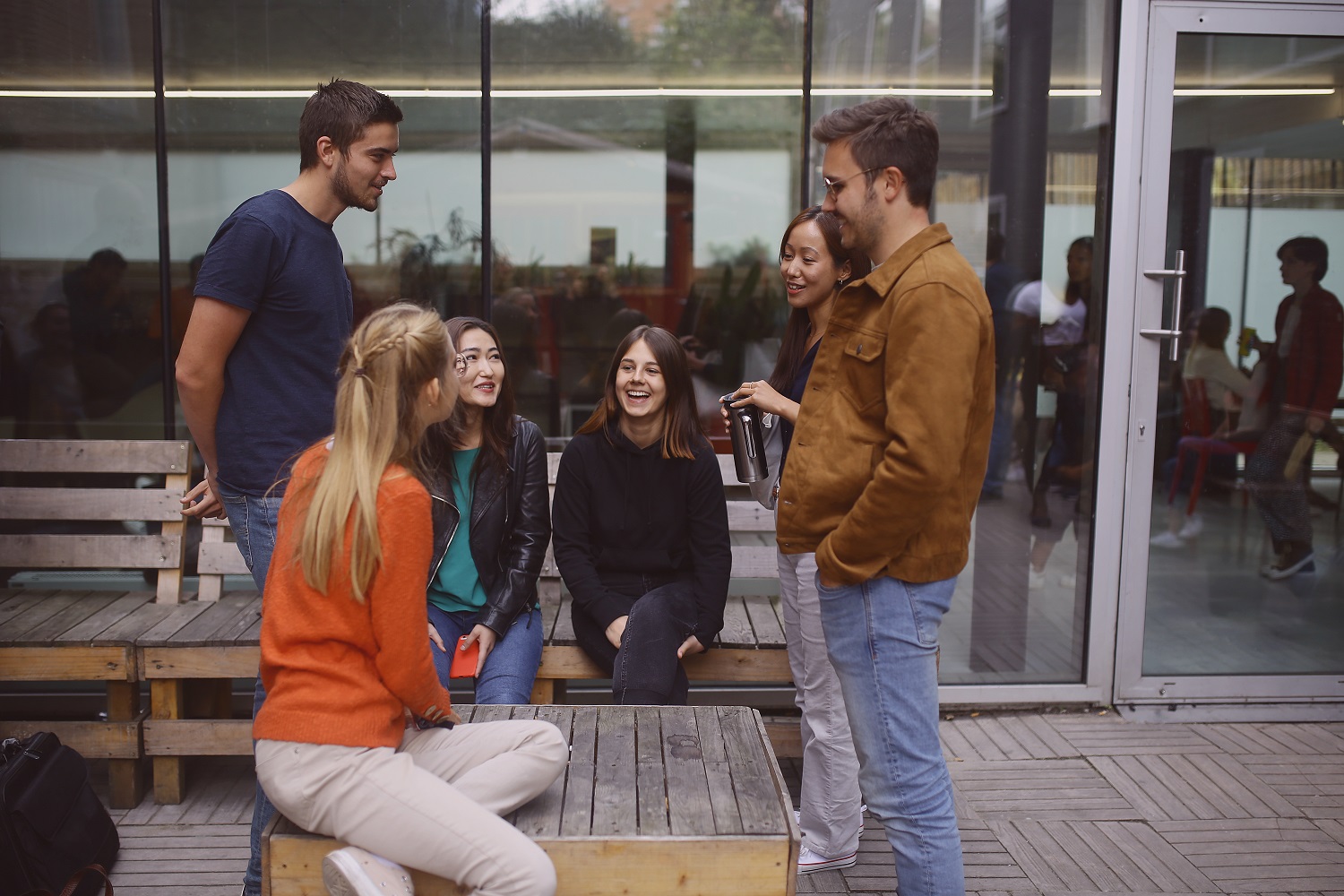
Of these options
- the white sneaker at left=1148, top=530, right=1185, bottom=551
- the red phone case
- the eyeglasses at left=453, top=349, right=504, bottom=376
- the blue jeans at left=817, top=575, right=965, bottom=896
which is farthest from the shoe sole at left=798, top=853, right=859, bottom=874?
the white sneaker at left=1148, top=530, right=1185, bottom=551

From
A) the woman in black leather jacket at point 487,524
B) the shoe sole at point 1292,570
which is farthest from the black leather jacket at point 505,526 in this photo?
the shoe sole at point 1292,570

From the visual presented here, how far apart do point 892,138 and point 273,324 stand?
1486mm

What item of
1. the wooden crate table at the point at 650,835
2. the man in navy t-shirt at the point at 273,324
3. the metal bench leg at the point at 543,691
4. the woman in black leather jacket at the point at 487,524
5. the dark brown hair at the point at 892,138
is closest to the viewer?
the wooden crate table at the point at 650,835

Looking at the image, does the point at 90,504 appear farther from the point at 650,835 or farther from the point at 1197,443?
the point at 1197,443

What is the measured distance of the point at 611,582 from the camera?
3.29m

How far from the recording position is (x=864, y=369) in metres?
2.18

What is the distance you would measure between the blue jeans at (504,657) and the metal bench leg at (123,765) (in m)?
1.12

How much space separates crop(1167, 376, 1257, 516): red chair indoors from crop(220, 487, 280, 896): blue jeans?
3401 millimetres

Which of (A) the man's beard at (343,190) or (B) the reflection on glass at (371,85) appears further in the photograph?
(B) the reflection on glass at (371,85)

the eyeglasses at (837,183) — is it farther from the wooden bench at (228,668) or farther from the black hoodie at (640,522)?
the wooden bench at (228,668)

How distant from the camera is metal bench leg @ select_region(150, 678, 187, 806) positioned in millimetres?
3455

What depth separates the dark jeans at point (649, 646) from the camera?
10.0ft

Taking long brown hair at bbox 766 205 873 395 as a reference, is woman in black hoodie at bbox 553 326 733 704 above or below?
below

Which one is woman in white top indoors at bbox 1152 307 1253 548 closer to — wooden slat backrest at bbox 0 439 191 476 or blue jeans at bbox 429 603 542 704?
blue jeans at bbox 429 603 542 704
